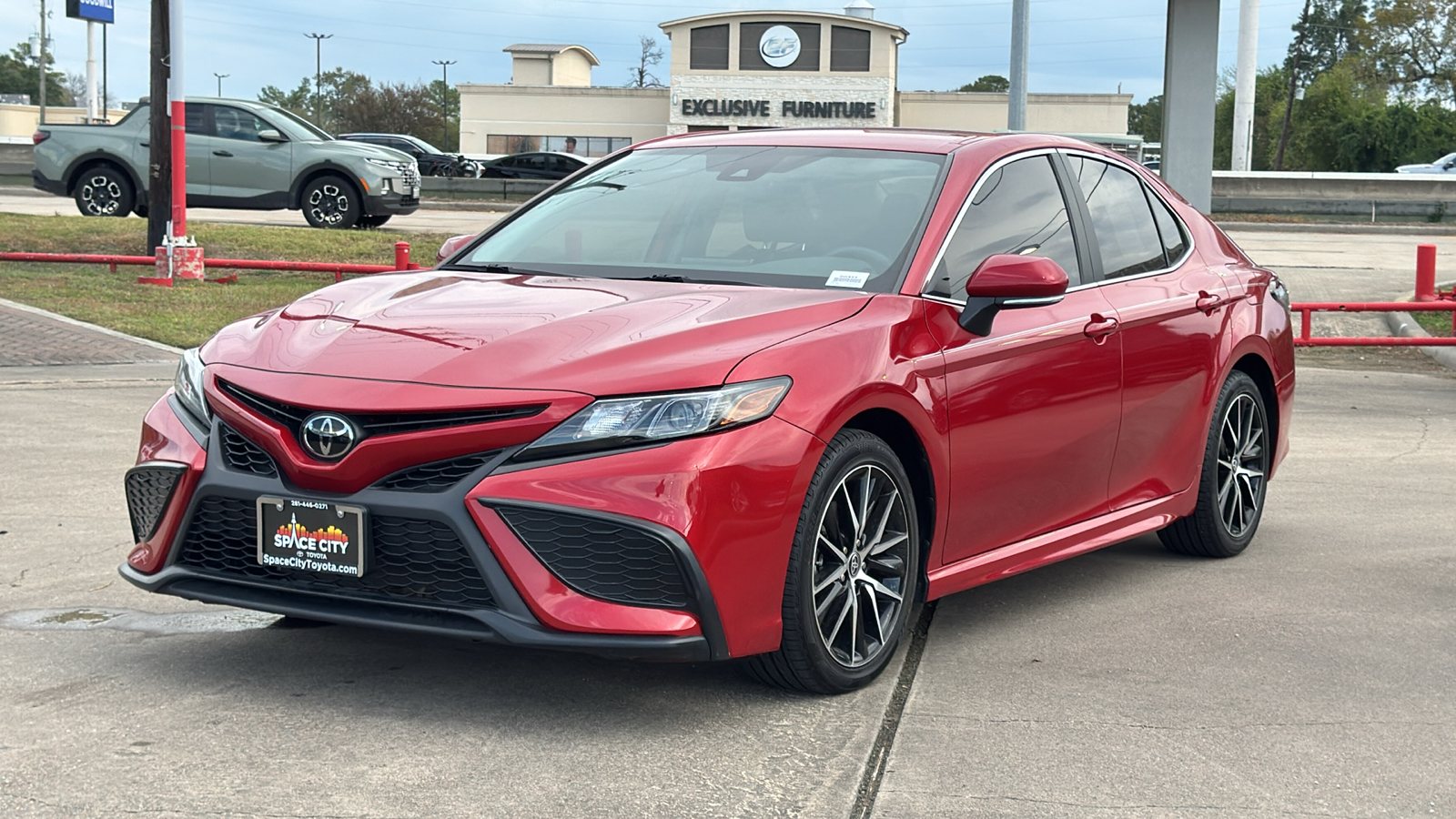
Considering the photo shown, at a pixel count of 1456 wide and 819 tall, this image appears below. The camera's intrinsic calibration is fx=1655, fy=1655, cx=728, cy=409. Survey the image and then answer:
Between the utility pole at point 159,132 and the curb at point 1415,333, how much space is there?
1262cm

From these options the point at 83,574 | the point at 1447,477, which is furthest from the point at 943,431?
the point at 1447,477

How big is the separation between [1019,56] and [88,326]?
34.2 ft

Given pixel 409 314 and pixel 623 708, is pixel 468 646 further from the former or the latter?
pixel 409 314

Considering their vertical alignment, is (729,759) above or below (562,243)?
below

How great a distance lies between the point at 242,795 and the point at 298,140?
19127mm

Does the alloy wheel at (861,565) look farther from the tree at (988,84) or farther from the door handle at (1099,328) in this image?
the tree at (988,84)

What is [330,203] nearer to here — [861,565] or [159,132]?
[159,132]

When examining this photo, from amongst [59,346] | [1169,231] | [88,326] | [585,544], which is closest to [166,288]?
[88,326]

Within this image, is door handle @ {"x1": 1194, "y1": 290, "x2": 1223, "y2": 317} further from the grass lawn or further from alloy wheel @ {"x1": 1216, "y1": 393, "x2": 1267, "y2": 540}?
the grass lawn

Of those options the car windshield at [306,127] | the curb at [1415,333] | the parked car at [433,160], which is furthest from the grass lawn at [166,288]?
the parked car at [433,160]

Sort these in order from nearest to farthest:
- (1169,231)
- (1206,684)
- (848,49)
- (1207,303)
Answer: (1206,684) → (1207,303) → (1169,231) → (848,49)

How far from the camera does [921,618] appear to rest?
5496mm

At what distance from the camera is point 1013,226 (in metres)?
5.40

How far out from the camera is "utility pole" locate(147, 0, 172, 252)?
17.4m
